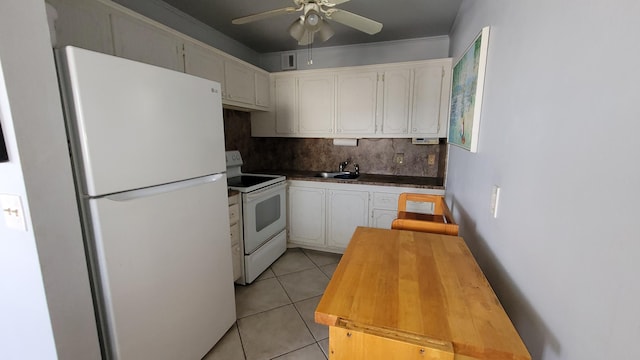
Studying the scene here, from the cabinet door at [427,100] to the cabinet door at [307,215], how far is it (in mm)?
1294

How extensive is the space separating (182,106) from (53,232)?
0.75m

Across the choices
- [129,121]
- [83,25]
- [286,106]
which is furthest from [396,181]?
[83,25]

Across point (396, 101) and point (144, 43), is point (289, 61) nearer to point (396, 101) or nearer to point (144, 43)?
point (396, 101)

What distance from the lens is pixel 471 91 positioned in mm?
1534

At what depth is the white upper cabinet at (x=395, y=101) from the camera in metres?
2.85

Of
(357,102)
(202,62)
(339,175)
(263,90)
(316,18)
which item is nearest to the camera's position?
(316,18)

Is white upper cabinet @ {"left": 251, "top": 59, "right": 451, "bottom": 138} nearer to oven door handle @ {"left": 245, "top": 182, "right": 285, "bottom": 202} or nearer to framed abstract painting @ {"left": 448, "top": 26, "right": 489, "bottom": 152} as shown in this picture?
oven door handle @ {"left": 245, "top": 182, "right": 285, "bottom": 202}

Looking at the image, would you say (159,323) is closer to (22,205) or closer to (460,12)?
(22,205)

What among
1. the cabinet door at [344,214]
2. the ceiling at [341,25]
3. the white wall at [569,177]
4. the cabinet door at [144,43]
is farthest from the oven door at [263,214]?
the white wall at [569,177]

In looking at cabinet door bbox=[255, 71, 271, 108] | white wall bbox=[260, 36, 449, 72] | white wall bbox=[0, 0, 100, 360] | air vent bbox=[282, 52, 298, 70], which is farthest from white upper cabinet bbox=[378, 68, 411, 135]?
white wall bbox=[0, 0, 100, 360]

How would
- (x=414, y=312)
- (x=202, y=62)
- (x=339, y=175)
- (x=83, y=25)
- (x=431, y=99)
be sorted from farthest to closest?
(x=339, y=175), (x=431, y=99), (x=202, y=62), (x=83, y=25), (x=414, y=312)

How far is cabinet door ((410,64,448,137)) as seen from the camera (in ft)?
9.03

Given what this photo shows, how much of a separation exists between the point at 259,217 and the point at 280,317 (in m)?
0.90

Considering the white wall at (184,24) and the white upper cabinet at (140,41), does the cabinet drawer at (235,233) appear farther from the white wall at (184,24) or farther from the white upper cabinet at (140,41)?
the white wall at (184,24)
